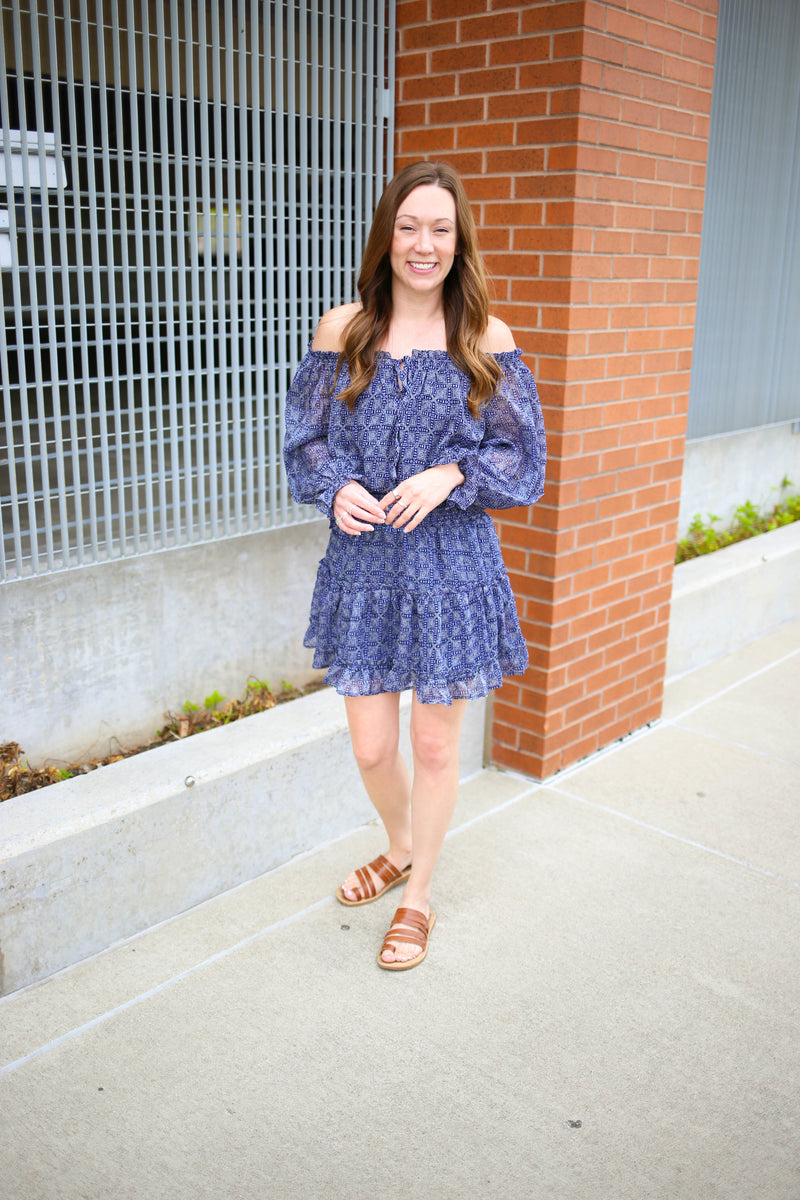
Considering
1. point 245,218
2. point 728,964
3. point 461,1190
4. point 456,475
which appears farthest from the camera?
point 245,218

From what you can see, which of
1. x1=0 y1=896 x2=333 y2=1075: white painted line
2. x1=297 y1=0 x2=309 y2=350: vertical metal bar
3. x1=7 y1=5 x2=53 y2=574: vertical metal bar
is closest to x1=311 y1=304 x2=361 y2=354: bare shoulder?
x1=7 y1=5 x2=53 y2=574: vertical metal bar

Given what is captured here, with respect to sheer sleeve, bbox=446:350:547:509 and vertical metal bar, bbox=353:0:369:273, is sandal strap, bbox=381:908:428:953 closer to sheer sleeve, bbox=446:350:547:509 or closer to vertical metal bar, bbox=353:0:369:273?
sheer sleeve, bbox=446:350:547:509

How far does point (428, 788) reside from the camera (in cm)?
288

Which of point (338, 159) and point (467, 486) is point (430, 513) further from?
point (338, 159)

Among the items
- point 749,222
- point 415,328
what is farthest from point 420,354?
point 749,222

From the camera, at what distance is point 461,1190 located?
2.15 meters

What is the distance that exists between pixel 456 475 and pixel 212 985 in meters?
1.36

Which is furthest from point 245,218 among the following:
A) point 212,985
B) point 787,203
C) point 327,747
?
point 787,203

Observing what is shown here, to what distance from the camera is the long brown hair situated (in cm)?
258

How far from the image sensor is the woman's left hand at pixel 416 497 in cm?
254

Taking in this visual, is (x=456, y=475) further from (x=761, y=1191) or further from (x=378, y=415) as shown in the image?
(x=761, y=1191)

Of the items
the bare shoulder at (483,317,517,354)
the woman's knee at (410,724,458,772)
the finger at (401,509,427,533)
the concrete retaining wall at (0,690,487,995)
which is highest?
the bare shoulder at (483,317,517,354)

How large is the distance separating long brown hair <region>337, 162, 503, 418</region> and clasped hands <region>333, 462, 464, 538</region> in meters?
0.21

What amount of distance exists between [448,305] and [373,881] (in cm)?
156
